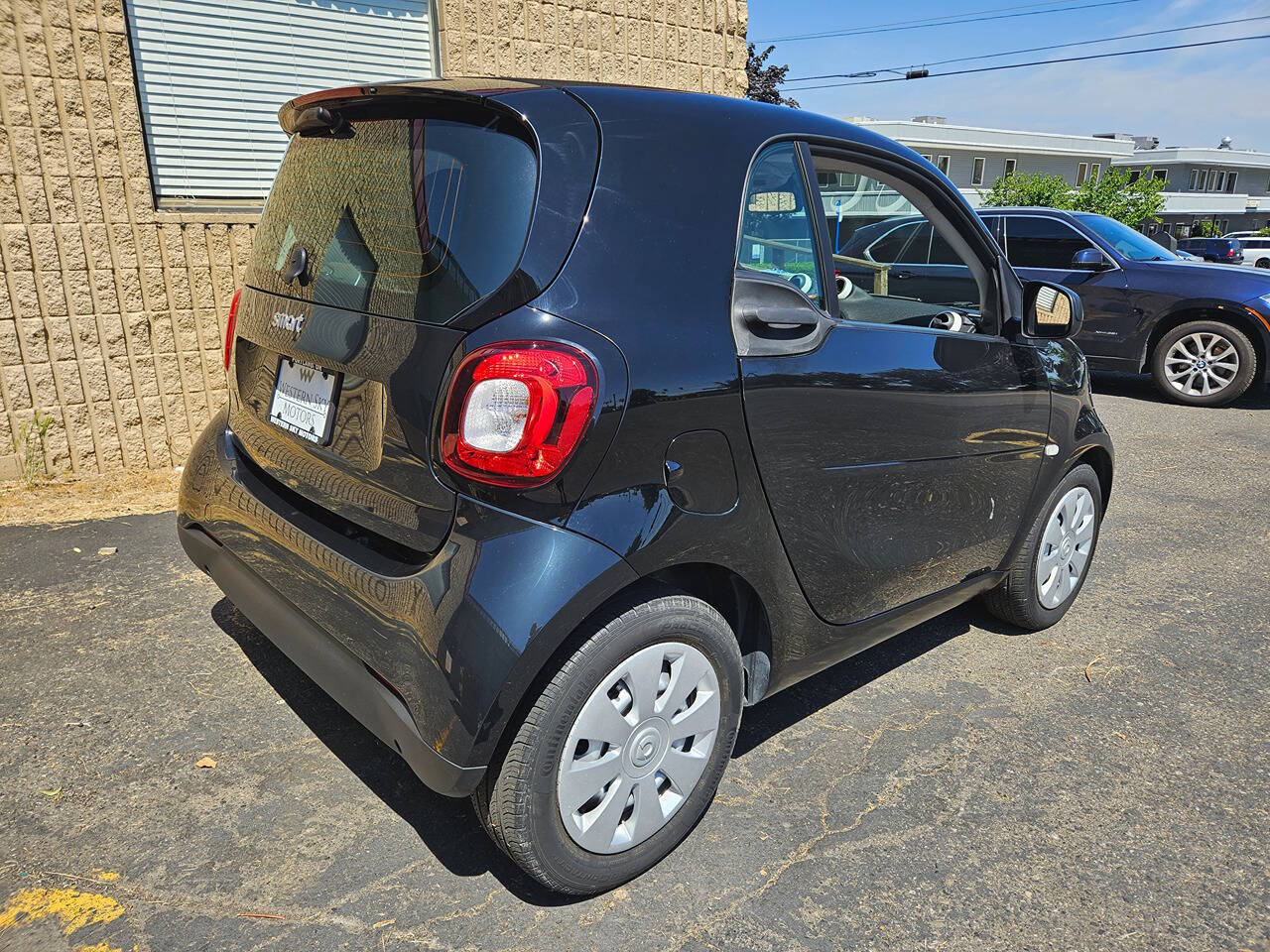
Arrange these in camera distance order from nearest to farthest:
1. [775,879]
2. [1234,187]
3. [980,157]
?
[775,879] < [980,157] < [1234,187]

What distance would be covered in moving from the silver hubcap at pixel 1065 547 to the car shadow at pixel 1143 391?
19.9 ft

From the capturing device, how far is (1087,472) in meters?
3.73

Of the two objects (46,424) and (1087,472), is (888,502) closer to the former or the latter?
(1087,472)

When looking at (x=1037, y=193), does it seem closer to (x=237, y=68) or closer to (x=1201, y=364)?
(x=1201, y=364)

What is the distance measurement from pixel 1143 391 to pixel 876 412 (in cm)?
862

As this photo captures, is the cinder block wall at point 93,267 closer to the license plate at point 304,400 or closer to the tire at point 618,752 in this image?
the license plate at point 304,400

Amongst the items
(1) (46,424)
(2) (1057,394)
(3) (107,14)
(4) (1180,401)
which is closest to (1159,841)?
(2) (1057,394)

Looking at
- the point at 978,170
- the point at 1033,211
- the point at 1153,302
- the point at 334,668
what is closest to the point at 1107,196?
the point at 1033,211

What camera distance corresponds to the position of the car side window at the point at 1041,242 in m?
9.28

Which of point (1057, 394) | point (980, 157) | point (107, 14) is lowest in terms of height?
point (1057, 394)

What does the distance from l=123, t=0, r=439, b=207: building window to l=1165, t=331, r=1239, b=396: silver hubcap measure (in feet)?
24.4

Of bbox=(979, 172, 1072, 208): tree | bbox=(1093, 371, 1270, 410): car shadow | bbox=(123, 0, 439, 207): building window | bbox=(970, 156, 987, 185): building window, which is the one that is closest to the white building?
bbox=(970, 156, 987, 185): building window

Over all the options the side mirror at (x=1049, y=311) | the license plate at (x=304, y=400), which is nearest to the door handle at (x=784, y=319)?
the license plate at (x=304, y=400)

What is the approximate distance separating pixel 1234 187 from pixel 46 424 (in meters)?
79.4
